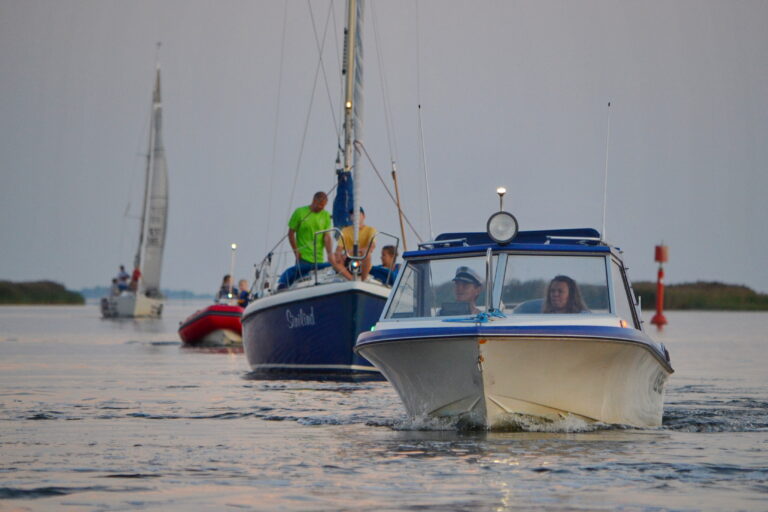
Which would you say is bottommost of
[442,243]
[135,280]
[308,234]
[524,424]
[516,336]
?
[524,424]

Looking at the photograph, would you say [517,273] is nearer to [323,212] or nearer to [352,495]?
[352,495]

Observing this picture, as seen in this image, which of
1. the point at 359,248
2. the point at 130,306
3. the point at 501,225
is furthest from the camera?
the point at 130,306

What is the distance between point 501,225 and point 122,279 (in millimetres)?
62997

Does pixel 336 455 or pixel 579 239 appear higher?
pixel 579 239

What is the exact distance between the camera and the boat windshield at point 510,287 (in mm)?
12586

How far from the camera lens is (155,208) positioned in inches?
2790

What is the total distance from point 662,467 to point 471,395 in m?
2.30

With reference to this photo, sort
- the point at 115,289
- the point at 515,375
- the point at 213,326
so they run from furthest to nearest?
1. the point at 115,289
2. the point at 213,326
3. the point at 515,375

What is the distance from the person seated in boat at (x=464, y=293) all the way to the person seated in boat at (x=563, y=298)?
681 millimetres

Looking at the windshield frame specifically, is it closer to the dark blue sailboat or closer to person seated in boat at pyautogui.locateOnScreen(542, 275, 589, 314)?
person seated in boat at pyautogui.locateOnScreen(542, 275, 589, 314)

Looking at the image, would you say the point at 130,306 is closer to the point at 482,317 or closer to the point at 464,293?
the point at 464,293

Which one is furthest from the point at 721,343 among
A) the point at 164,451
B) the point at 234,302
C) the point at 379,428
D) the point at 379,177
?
the point at 164,451

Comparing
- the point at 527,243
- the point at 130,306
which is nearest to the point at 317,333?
the point at 527,243

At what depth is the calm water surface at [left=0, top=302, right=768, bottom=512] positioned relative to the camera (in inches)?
334
